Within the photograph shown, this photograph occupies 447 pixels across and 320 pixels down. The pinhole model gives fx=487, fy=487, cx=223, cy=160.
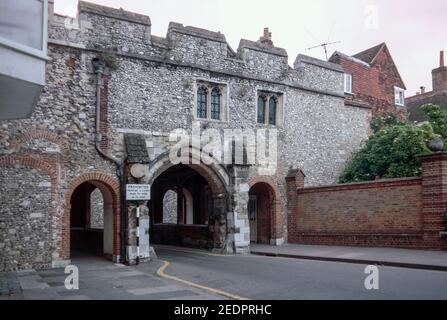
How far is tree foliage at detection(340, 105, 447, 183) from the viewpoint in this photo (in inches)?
787

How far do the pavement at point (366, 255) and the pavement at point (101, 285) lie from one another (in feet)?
16.5

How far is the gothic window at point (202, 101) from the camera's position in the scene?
18.5m

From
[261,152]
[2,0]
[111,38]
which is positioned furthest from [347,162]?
[2,0]

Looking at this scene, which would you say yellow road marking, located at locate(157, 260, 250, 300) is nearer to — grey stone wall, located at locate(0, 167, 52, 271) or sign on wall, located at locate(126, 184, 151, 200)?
Result: sign on wall, located at locate(126, 184, 151, 200)

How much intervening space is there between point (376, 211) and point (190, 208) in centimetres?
1227

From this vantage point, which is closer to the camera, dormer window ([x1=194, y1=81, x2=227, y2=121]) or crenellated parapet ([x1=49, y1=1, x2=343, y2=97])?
crenellated parapet ([x1=49, y1=1, x2=343, y2=97])

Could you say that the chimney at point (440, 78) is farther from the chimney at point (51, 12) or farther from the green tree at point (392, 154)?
the chimney at point (51, 12)

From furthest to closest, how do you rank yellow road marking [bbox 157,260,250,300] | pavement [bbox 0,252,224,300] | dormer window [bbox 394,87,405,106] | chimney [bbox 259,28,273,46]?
dormer window [bbox 394,87,405,106] < chimney [bbox 259,28,273,46] < pavement [bbox 0,252,224,300] < yellow road marking [bbox 157,260,250,300]

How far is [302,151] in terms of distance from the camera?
21.7m

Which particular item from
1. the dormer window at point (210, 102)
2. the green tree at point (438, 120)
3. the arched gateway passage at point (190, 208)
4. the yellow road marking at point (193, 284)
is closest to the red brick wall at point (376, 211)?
the arched gateway passage at point (190, 208)

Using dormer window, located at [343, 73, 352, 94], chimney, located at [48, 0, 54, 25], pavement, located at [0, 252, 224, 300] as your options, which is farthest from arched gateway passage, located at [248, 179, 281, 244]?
chimney, located at [48, 0, 54, 25]

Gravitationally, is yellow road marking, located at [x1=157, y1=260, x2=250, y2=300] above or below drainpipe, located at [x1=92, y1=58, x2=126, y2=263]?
below
